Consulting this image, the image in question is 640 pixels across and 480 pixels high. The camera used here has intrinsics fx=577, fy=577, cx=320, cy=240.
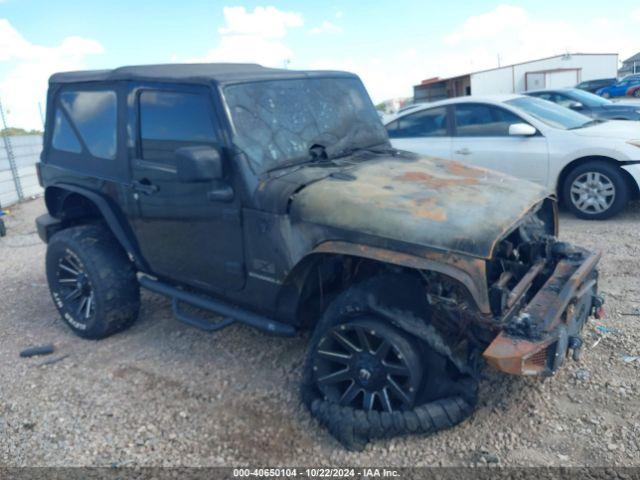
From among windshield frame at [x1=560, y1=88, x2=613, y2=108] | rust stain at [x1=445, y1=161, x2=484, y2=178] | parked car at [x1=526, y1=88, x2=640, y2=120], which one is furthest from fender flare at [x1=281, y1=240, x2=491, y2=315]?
windshield frame at [x1=560, y1=88, x2=613, y2=108]

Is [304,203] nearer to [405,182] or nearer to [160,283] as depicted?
[405,182]

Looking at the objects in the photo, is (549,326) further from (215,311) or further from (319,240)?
(215,311)

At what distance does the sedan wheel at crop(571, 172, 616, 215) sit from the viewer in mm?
6754

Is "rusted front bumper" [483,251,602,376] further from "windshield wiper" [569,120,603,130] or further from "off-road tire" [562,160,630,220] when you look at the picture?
"windshield wiper" [569,120,603,130]

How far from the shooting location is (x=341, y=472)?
9.59ft

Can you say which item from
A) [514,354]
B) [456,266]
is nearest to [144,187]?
[456,266]

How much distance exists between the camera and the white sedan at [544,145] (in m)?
6.71

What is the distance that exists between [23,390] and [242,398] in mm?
1583

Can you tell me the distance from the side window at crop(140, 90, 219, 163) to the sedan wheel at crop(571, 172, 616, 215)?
4.99m

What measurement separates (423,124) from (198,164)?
17.1 feet

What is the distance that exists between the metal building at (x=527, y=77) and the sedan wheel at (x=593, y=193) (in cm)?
2459

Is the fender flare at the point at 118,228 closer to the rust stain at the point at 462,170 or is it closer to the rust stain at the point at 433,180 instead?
the rust stain at the point at 433,180

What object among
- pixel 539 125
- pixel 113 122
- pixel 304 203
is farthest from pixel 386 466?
pixel 539 125

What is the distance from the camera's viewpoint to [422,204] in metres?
3.13
